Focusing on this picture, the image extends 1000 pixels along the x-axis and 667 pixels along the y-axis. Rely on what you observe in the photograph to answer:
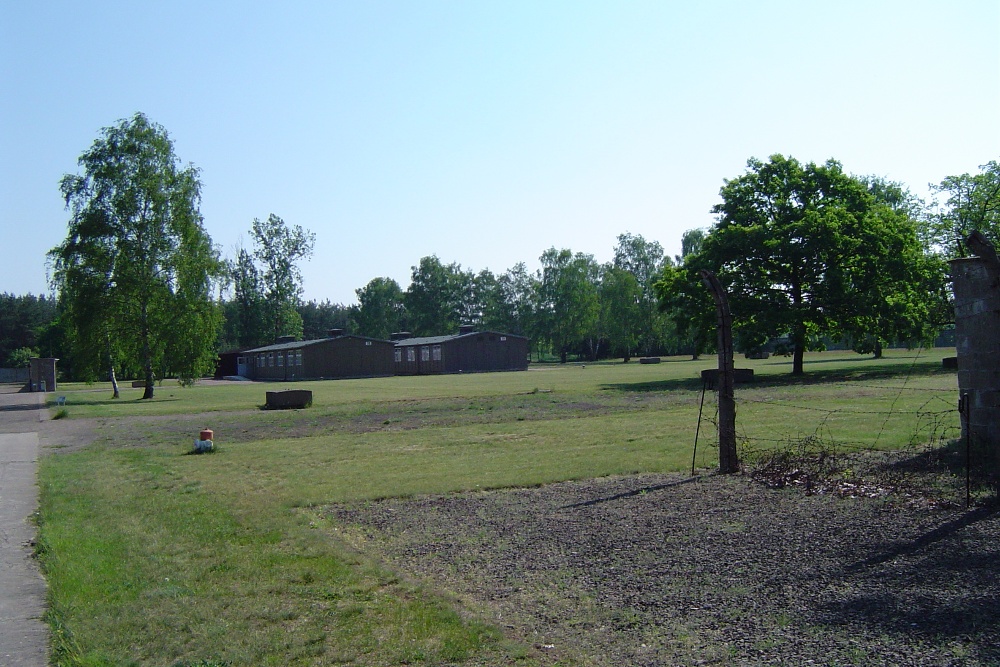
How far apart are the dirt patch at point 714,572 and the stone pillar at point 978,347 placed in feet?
8.20

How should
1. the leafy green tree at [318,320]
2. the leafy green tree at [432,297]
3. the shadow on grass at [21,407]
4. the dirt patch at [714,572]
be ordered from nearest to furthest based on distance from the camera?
the dirt patch at [714,572] → the shadow on grass at [21,407] → the leafy green tree at [432,297] → the leafy green tree at [318,320]

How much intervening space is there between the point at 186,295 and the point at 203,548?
38078mm

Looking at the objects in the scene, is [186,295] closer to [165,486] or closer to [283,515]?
[165,486]

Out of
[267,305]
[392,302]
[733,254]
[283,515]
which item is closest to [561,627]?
[283,515]

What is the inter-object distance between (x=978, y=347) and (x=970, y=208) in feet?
159

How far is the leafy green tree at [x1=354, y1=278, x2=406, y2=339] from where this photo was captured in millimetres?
128500

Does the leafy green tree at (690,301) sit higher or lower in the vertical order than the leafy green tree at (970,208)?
lower

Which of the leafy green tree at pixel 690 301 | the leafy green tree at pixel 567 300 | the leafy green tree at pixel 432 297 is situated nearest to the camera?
the leafy green tree at pixel 690 301

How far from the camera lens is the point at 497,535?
8.64m

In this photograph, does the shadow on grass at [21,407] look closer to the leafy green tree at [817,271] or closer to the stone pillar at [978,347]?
the leafy green tree at [817,271]

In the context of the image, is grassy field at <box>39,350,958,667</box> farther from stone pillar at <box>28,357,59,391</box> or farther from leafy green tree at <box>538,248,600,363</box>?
leafy green tree at <box>538,248,600,363</box>

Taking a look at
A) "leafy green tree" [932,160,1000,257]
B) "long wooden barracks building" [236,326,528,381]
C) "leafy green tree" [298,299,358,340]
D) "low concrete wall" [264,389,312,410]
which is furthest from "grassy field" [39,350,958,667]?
"leafy green tree" [298,299,358,340]

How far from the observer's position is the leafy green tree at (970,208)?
49000mm

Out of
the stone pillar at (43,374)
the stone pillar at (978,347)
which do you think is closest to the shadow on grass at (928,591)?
the stone pillar at (978,347)
